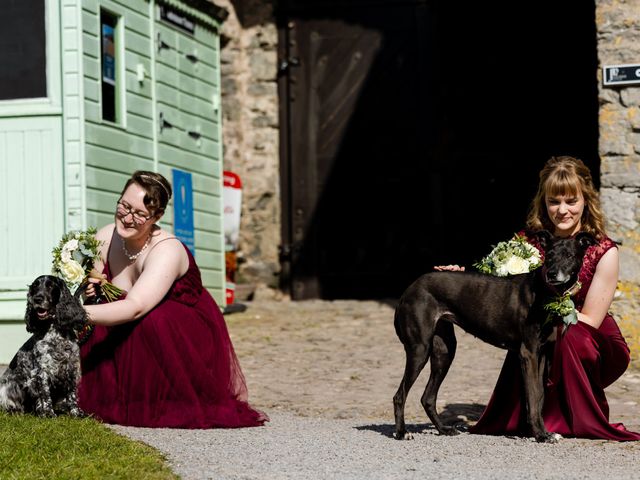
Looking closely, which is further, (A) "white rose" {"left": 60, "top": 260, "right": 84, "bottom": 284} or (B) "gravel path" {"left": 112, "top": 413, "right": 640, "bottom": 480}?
(A) "white rose" {"left": 60, "top": 260, "right": 84, "bottom": 284}

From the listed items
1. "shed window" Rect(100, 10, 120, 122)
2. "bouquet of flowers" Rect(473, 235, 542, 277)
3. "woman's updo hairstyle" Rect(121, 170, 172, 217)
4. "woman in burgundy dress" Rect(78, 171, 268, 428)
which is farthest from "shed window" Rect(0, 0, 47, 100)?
"bouquet of flowers" Rect(473, 235, 542, 277)

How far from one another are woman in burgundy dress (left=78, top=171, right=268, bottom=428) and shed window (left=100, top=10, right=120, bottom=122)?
4.16 meters

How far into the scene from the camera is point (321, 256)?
47.6 ft

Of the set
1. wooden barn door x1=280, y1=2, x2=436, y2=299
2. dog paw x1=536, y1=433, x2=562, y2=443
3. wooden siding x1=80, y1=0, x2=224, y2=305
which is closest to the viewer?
dog paw x1=536, y1=433, x2=562, y2=443

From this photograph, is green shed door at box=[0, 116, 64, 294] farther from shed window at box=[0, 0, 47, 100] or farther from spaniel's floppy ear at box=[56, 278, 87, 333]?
spaniel's floppy ear at box=[56, 278, 87, 333]

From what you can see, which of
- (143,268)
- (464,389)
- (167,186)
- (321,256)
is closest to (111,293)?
(143,268)

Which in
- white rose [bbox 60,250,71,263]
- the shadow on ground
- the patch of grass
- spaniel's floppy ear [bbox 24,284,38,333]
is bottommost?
the shadow on ground

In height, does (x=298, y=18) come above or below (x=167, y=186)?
above

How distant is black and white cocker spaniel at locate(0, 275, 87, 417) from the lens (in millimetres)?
6195

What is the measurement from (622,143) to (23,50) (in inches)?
193

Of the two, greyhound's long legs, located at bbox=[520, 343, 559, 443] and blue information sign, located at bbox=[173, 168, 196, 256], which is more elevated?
blue information sign, located at bbox=[173, 168, 196, 256]

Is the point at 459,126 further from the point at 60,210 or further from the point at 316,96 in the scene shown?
the point at 60,210

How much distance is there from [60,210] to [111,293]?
12.0 ft

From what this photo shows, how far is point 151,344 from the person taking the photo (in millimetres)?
6570
